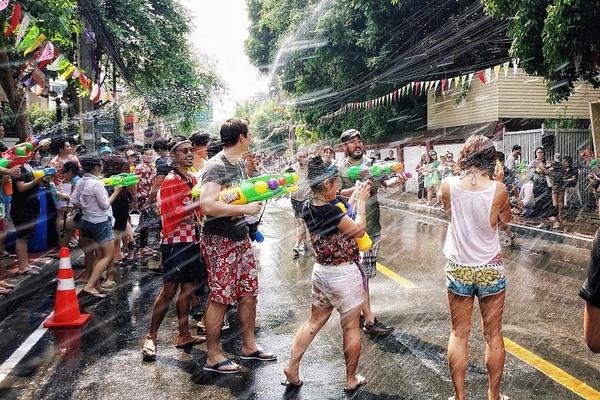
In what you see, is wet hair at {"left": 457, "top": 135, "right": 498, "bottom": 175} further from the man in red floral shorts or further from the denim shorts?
the denim shorts

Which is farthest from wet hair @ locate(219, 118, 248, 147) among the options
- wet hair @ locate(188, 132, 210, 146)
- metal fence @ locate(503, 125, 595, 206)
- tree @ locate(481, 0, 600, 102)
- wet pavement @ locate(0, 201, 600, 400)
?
metal fence @ locate(503, 125, 595, 206)

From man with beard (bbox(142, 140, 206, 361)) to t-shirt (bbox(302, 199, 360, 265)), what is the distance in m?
1.41

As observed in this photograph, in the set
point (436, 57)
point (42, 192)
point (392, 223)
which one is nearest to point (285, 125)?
point (436, 57)

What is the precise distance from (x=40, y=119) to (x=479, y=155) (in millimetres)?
24987

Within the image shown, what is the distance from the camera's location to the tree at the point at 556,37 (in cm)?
880

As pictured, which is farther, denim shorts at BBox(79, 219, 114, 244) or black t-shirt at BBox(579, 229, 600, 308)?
denim shorts at BBox(79, 219, 114, 244)

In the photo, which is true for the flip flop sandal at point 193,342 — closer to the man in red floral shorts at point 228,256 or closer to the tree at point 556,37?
the man in red floral shorts at point 228,256

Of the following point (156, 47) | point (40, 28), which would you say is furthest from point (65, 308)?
point (156, 47)

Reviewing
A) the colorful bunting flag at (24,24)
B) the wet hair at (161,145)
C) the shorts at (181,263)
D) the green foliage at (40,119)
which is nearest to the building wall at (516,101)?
the wet hair at (161,145)

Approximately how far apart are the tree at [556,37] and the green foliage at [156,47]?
12.5m

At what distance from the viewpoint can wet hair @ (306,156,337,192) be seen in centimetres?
349

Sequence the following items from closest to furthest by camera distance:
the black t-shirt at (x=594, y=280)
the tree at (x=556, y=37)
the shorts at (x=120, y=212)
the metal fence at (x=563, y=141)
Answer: the black t-shirt at (x=594, y=280) < the shorts at (x=120, y=212) < the tree at (x=556, y=37) < the metal fence at (x=563, y=141)

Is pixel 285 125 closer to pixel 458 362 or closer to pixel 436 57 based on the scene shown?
pixel 436 57

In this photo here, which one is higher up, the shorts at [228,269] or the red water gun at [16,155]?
the red water gun at [16,155]
